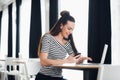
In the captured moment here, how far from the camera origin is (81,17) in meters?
4.93

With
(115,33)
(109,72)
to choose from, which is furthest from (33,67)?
(109,72)

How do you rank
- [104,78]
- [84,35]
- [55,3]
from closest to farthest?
[104,78] → [84,35] → [55,3]

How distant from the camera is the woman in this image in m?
2.26

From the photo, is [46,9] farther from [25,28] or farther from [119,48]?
[119,48]

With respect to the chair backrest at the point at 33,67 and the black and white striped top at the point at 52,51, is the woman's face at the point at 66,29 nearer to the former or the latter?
the black and white striped top at the point at 52,51

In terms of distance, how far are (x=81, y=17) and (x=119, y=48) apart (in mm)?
1368

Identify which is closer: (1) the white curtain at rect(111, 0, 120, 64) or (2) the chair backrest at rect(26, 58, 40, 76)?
(1) the white curtain at rect(111, 0, 120, 64)

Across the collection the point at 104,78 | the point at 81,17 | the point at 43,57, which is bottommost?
the point at 104,78

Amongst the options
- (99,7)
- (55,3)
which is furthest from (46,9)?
(99,7)

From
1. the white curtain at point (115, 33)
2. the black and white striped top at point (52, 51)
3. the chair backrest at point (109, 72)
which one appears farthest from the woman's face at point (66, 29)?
the white curtain at point (115, 33)

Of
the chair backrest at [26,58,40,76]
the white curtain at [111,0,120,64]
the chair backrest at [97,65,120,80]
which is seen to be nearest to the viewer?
the chair backrest at [97,65,120,80]

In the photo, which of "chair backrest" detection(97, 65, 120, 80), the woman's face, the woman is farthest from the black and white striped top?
"chair backrest" detection(97, 65, 120, 80)

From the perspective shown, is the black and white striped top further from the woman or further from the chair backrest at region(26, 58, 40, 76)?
the chair backrest at region(26, 58, 40, 76)

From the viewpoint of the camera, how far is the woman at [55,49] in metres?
2.26
